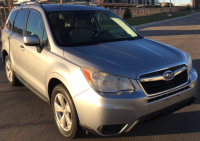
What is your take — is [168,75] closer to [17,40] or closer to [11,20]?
[17,40]

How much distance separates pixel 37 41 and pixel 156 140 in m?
2.31

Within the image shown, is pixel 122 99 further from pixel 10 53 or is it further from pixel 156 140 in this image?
pixel 10 53

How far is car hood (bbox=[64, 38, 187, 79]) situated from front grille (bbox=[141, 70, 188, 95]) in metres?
0.16

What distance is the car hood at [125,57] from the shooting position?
2.82m

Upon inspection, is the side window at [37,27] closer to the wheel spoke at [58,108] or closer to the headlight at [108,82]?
the wheel spoke at [58,108]

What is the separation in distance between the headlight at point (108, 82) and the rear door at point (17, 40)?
2.24 m

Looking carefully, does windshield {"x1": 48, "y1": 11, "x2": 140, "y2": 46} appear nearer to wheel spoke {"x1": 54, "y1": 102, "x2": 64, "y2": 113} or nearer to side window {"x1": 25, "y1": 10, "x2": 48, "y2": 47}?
side window {"x1": 25, "y1": 10, "x2": 48, "y2": 47}

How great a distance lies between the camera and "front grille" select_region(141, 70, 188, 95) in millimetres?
2814

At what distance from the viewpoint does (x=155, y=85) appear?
113 inches

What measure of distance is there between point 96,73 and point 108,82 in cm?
18

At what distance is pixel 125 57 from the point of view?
3.11 metres

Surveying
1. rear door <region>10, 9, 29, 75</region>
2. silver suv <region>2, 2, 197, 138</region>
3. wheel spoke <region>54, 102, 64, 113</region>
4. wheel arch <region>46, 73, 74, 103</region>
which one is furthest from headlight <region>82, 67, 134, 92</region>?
rear door <region>10, 9, 29, 75</region>

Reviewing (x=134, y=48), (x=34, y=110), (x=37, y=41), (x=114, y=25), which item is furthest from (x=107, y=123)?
(x=114, y=25)

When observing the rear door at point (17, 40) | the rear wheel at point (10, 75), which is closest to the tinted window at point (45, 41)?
the rear door at point (17, 40)
